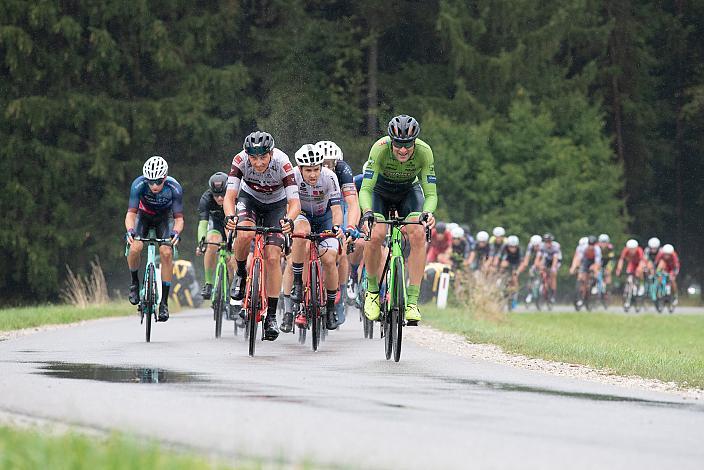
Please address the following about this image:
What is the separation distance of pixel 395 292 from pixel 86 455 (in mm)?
7312

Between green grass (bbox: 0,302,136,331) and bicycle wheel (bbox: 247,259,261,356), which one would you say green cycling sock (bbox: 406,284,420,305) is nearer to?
bicycle wheel (bbox: 247,259,261,356)

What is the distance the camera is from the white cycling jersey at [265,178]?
15148 mm

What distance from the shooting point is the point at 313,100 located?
52.3 meters

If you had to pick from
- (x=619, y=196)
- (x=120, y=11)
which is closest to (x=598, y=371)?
(x=120, y=11)

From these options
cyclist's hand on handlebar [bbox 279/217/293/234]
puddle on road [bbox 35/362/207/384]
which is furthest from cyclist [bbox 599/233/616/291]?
puddle on road [bbox 35/362/207/384]

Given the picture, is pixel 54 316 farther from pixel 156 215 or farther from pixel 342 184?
pixel 342 184

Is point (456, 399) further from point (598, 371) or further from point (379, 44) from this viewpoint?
point (379, 44)

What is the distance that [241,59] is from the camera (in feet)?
173

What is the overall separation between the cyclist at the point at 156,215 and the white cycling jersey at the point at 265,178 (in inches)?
110

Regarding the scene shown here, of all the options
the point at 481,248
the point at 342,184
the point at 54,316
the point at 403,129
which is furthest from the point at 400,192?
the point at 481,248

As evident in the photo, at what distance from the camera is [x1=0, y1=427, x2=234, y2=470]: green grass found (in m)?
6.46

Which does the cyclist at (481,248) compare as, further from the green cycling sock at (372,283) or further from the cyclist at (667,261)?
the green cycling sock at (372,283)

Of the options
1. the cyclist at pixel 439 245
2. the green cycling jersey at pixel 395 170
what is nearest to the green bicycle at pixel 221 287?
the green cycling jersey at pixel 395 170

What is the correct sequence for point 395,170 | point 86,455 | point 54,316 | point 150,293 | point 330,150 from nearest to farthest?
point 86,455, point 395,170, point 330,150, point 150,293, point 54,316
